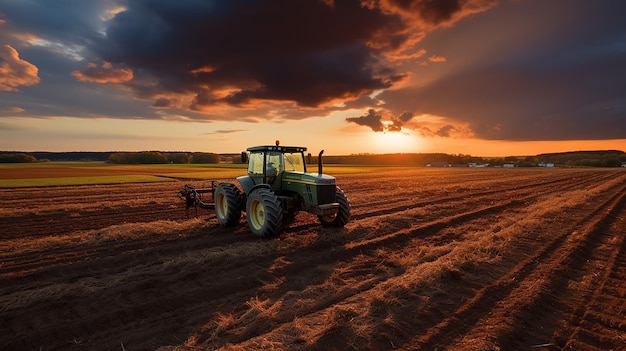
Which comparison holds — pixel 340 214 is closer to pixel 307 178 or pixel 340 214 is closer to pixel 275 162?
pixel 307 178

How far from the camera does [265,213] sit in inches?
358

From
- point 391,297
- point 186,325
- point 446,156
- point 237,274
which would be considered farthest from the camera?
point 446,156

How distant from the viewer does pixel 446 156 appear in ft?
376

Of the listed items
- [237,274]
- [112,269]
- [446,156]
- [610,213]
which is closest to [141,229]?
[112,269]

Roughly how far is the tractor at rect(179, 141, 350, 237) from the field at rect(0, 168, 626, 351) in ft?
1.48

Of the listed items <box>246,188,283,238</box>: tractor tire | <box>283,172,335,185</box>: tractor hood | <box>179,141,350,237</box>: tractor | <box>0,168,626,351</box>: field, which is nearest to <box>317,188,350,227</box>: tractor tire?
<box>179,141,350,237</box>: tractor

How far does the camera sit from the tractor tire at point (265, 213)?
356 inches

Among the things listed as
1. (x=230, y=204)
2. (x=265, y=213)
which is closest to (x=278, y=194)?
(x=265, y=213)

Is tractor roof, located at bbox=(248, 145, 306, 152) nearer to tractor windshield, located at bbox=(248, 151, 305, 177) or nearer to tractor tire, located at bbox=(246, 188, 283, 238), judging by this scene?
tractor windshield, located at bbox=(248, 151, 305, 177)

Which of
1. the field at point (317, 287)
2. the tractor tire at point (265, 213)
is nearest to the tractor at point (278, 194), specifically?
the tractor tire at point (265, 213)

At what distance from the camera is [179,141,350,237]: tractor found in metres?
9.30

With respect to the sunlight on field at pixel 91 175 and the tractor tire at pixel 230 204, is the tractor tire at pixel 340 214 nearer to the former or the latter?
the tractor tire at pixel 230 204

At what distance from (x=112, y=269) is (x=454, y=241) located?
782 centimetres

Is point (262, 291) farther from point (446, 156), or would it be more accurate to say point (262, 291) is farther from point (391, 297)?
point (446, 156)
